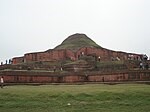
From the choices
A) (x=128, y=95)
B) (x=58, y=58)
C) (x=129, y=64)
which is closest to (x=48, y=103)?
(x=128, y=95)

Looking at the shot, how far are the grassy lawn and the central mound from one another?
83.3ft

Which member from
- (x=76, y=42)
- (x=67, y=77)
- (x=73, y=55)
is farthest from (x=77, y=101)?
(x=76, y=42)

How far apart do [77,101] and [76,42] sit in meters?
30.2

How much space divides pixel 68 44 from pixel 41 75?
66.2ft

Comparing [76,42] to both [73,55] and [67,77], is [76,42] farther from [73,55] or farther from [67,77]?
[67,77]

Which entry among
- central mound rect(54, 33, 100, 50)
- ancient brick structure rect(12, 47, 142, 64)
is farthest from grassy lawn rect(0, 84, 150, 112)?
central mound rect(54, 33, 100, 50)

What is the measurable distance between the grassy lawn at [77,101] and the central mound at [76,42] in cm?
2538

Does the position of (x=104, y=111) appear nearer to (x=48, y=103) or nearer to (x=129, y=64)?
(x=48, y=103)

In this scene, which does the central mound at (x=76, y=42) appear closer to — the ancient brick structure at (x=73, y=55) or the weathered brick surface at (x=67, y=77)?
the ancient brick structure at (x=73, y=55)

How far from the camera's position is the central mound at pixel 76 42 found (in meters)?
40.4

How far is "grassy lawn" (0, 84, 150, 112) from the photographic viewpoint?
442 inches

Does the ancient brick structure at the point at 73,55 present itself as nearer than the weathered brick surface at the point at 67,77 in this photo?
No

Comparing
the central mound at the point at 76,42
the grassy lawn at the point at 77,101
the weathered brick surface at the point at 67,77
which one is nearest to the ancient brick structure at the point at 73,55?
the central mound at the point at 76,42

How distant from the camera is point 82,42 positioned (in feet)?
138
